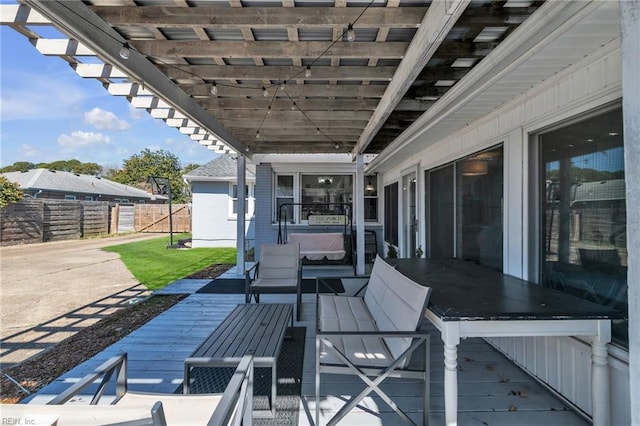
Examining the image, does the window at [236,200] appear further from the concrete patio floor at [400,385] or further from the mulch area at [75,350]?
the concrete patio floor at [400,385]

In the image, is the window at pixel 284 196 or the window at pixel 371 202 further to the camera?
the window at pixel 371 202

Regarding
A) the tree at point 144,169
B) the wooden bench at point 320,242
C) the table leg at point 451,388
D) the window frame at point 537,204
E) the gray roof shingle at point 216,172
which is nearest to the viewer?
the table leg at point 451,388

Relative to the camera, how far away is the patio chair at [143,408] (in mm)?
1113

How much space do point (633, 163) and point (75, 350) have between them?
449 cm

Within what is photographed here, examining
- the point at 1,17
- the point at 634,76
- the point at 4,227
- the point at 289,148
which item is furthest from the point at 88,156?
the point at 634,76

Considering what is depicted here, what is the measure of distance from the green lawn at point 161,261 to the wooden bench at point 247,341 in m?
3.68

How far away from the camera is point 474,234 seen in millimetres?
3863

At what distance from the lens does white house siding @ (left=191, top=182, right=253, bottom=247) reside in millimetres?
12367

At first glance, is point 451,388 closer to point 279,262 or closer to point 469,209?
point 469,209

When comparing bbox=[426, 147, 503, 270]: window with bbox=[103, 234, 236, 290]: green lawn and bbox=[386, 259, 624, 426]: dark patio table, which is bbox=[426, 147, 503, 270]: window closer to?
bbox=[386, 259, 624, 426]: dark patio table

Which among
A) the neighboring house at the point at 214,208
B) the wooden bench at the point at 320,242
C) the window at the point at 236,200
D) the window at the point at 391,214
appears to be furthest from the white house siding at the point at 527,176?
the neighboring house at the point at 214,208

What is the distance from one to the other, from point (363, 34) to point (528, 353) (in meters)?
3.19

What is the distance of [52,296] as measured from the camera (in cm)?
534

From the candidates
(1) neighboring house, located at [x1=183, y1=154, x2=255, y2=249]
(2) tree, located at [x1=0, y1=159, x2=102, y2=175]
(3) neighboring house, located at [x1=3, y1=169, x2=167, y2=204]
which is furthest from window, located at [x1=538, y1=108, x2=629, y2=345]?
(2) tree, located at [x1=0, y1=159, x2=102, y2=175]
